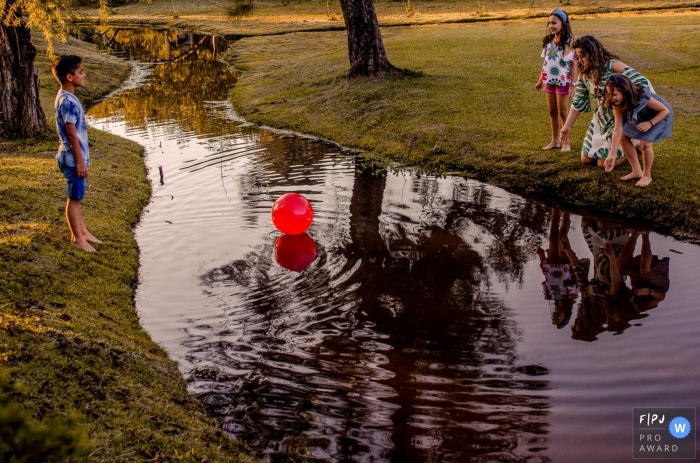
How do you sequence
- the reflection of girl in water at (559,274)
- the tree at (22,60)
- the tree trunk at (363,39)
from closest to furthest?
the reflection of girl in water at (559,274)
the tree at (22,60)
the tree trunk at (363,39)


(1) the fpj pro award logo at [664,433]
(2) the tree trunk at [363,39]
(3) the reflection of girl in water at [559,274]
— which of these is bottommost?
(1) the fpj pro award logo at [664,433]

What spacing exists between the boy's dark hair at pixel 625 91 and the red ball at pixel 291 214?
441 centimetres

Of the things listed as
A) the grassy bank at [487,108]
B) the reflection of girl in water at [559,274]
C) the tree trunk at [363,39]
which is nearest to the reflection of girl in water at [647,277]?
the reflection of girl in water at [559,274]

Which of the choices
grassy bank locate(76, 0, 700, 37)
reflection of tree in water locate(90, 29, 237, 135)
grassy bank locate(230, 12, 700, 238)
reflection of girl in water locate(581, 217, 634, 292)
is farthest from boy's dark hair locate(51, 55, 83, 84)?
grassy bank locate(76, 0, 700, 37)

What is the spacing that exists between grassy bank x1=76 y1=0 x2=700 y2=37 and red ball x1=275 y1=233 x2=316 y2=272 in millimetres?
23126

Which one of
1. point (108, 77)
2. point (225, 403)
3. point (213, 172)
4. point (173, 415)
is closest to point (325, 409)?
point (225, 403)

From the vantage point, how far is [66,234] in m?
7.87

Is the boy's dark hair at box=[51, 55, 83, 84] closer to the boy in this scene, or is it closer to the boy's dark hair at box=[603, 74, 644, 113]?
the boy

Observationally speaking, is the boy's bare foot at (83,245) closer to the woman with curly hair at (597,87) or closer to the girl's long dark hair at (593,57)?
the woman with curly hair at (597,87)

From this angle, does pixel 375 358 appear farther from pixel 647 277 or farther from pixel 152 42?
pixel 152 42

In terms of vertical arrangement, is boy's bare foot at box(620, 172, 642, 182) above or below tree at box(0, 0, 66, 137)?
below

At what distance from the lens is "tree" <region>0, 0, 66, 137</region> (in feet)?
36.6

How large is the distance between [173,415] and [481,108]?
442 inches

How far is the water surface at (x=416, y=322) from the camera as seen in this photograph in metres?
4.82
